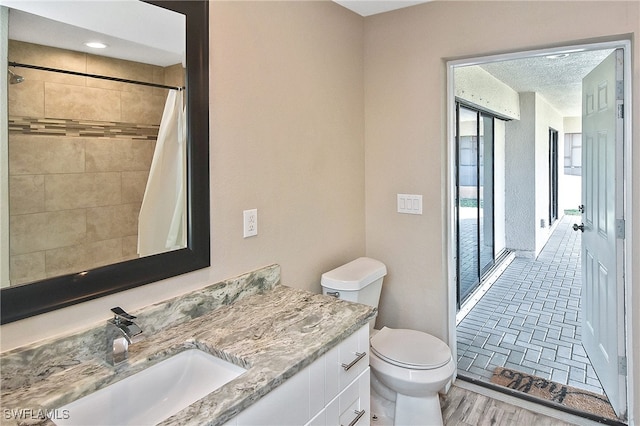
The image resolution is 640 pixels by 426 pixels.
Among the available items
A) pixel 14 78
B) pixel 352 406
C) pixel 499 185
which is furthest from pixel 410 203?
pixel 499 185

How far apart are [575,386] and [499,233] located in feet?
10.1

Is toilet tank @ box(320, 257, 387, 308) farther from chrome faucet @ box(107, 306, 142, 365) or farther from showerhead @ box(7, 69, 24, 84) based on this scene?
showerhead @ box(7, 69, 24, 84)

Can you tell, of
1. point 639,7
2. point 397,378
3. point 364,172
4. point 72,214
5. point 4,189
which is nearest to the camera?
point 4,189

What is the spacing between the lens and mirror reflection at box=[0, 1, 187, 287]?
109 cm

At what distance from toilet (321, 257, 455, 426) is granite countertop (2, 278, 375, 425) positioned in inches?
17.6

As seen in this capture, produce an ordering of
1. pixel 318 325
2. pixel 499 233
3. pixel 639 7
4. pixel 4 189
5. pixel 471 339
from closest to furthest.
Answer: pixel 4 189
pixel 318 325
pixel 639 7
pixel 471 339
pixel 499 233

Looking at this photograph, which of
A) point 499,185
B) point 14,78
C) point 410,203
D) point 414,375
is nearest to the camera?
point 14,78

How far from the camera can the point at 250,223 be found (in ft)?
5.83

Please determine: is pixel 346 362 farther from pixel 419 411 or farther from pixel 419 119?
pixel 419 119

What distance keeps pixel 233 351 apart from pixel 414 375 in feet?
3.45

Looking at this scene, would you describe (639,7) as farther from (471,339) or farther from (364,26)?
(471,339)

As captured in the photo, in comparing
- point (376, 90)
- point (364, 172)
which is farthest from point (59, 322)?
point (376, 90)

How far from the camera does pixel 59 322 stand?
1152 millimetres

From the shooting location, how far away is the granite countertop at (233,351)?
993mm
